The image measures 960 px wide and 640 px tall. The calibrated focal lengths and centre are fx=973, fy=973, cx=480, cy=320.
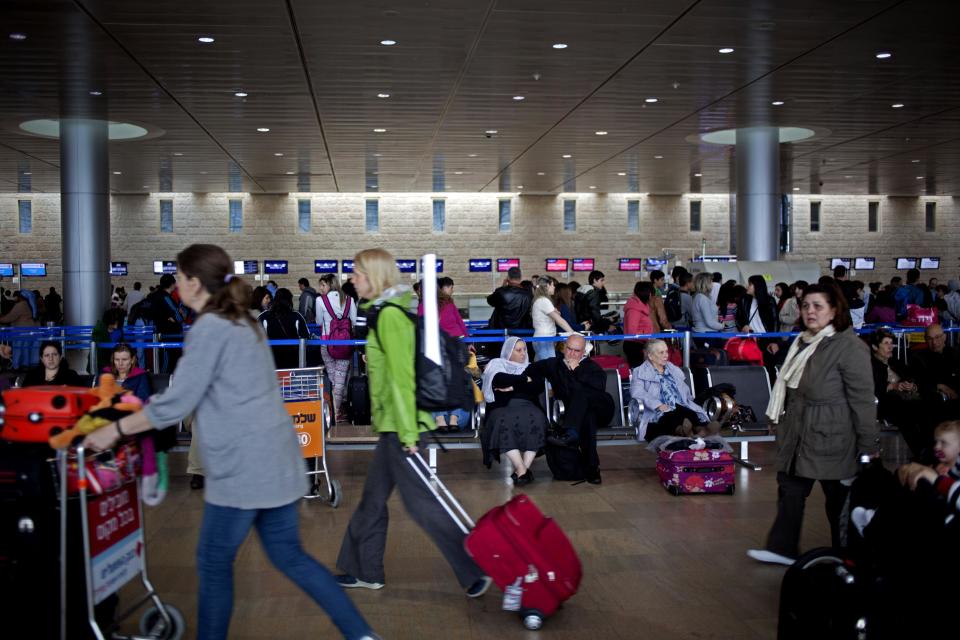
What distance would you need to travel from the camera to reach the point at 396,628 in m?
4.99

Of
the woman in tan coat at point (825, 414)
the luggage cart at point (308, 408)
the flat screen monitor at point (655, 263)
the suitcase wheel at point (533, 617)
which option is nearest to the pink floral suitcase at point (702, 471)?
the woman in tan coat at point (825, 414)

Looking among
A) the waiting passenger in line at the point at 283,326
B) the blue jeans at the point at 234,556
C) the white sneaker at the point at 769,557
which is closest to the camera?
the blue jeans at the point at 234,556

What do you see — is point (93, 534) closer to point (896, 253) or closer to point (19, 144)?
point (19, 144)

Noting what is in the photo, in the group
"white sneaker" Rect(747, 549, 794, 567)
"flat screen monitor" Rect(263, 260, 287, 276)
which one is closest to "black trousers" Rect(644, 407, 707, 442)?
"white sneaker" Rect(747, 549, 794, 567)

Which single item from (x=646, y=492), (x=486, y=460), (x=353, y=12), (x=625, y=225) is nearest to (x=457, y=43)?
(x=353, y=12)

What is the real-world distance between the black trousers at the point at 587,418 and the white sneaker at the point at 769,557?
104 inches

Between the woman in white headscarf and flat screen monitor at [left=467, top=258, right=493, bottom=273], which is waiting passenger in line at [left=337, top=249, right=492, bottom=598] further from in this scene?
flat screen monitor at [left=467, top=258, right=493, bottom=273]

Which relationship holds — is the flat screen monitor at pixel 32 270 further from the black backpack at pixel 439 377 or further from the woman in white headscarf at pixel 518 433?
the black backpack at pixel 439 377

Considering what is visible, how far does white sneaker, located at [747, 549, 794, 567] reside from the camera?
5.98 meters

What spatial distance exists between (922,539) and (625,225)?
103 feet

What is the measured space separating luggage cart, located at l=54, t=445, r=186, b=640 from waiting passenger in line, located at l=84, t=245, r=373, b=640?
294mm

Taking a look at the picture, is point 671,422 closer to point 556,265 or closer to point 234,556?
point 234,556

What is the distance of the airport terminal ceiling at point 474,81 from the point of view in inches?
447

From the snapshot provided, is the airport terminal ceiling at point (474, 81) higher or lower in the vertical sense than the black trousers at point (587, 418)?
higher
